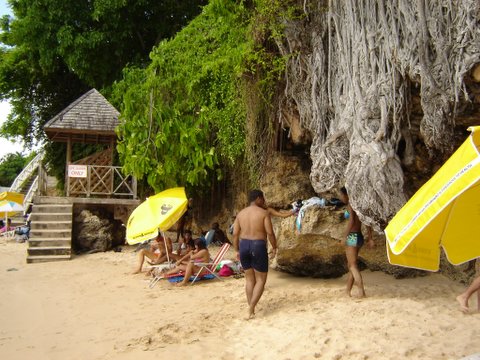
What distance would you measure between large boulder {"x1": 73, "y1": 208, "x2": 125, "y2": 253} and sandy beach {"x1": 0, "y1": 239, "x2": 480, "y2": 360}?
4.11 metres

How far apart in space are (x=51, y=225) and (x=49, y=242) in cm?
58

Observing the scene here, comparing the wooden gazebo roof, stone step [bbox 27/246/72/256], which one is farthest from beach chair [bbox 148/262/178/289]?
the wooden gazebo roof

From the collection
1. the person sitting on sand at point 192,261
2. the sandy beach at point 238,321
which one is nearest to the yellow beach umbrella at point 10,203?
the sandy beach at point 238,321

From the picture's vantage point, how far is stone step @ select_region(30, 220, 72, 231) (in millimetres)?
11922

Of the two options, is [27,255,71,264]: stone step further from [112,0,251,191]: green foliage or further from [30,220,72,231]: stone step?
[112,0,251,191]: green foliage

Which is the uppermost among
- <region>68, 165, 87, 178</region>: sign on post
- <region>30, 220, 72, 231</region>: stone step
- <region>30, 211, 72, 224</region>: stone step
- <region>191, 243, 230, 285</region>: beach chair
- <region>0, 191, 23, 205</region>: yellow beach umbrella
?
<region>68, 165, 87, 178</region>: sign on post

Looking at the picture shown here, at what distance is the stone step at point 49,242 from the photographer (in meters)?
11.5

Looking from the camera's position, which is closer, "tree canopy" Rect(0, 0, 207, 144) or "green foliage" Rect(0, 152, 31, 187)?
"tree canopy" Rect(0, 0, 207, 144)

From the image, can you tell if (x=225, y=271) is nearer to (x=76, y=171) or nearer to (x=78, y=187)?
(x=76, y=171)

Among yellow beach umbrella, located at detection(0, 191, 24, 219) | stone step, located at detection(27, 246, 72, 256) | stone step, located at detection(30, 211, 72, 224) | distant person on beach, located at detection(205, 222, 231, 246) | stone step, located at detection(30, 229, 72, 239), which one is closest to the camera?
stone step, located at detection(27, 246, 72, 256)

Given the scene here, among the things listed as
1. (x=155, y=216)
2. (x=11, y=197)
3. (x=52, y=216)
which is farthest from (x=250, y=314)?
(x=11, y=197)

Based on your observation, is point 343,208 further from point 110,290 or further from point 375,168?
point 110,290

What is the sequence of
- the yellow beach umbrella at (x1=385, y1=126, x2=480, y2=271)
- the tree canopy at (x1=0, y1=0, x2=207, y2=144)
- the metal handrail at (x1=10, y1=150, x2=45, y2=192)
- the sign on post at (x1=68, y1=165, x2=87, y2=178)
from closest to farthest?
the yellow beach umbrella at (x1=385, y1=126, x2=480, y2=271), the sign on post at (x1=68, y1=165, x2=87, y2=178), the tree canopy at (x1=0, y1=0, x2=207, y2=144), the metal handrail at (x1=10, y1=150, x2=45, y2=192)

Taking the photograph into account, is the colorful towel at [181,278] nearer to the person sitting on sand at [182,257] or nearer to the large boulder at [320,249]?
the person sitting on sand at [182,257]
